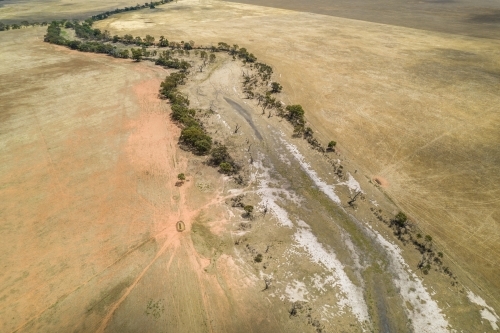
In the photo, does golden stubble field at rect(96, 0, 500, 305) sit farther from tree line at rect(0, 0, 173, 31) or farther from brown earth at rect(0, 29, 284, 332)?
brown earth at rect(0, 29, 284, 332)

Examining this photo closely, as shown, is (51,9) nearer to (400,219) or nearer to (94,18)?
(94,18)

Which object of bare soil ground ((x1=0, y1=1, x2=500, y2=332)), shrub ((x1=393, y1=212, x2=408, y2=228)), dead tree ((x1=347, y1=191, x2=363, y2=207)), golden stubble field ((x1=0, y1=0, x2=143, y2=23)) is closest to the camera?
bare soil ground ((x1=0, y1=1, x2=500, y2=332))

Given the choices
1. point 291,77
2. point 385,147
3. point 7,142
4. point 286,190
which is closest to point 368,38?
point 291,77

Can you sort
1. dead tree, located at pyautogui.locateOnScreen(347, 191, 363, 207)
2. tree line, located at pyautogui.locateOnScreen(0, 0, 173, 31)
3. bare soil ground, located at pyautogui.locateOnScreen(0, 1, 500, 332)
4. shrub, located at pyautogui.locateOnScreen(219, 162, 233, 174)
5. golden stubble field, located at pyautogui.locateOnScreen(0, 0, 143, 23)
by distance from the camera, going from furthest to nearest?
golden stubble field, located at pyautogui.locateOnScreen(0, 0, 143, 23), tree line, located at pyautogui.locateOnScreen(0, 0, 173, 31), shrub, located at pyautogui.locateOnScreen(219, 162, 233, 174), dead tree, located at pyautogui.locateOnScreen(347, 191, 363, 207), bare soil ground, located at pyautogui.locateOnScreen(0, 1, 500, 332)

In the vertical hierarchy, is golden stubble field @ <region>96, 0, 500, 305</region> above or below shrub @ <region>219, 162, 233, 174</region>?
above

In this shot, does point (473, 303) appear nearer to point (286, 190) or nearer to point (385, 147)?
point (286, 190)

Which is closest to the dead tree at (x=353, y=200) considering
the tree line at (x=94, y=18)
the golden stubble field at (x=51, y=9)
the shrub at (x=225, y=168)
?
the shrub at (x=225, y=168)

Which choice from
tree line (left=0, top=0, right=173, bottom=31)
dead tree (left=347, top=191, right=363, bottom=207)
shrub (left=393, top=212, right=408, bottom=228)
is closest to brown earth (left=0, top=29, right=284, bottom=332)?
dead tree (left=347, top=191, right=363, bottom=207)

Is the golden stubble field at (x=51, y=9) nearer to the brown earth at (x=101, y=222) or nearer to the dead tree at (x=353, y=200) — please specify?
the brown earth at (x=101, y=222)

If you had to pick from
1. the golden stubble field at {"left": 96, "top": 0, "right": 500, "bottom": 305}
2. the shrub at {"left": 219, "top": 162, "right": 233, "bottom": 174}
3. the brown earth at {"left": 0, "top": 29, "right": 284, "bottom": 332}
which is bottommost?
the brown earth at {"left": 0, "top": 29, "right": 284, "bottom": 332}
